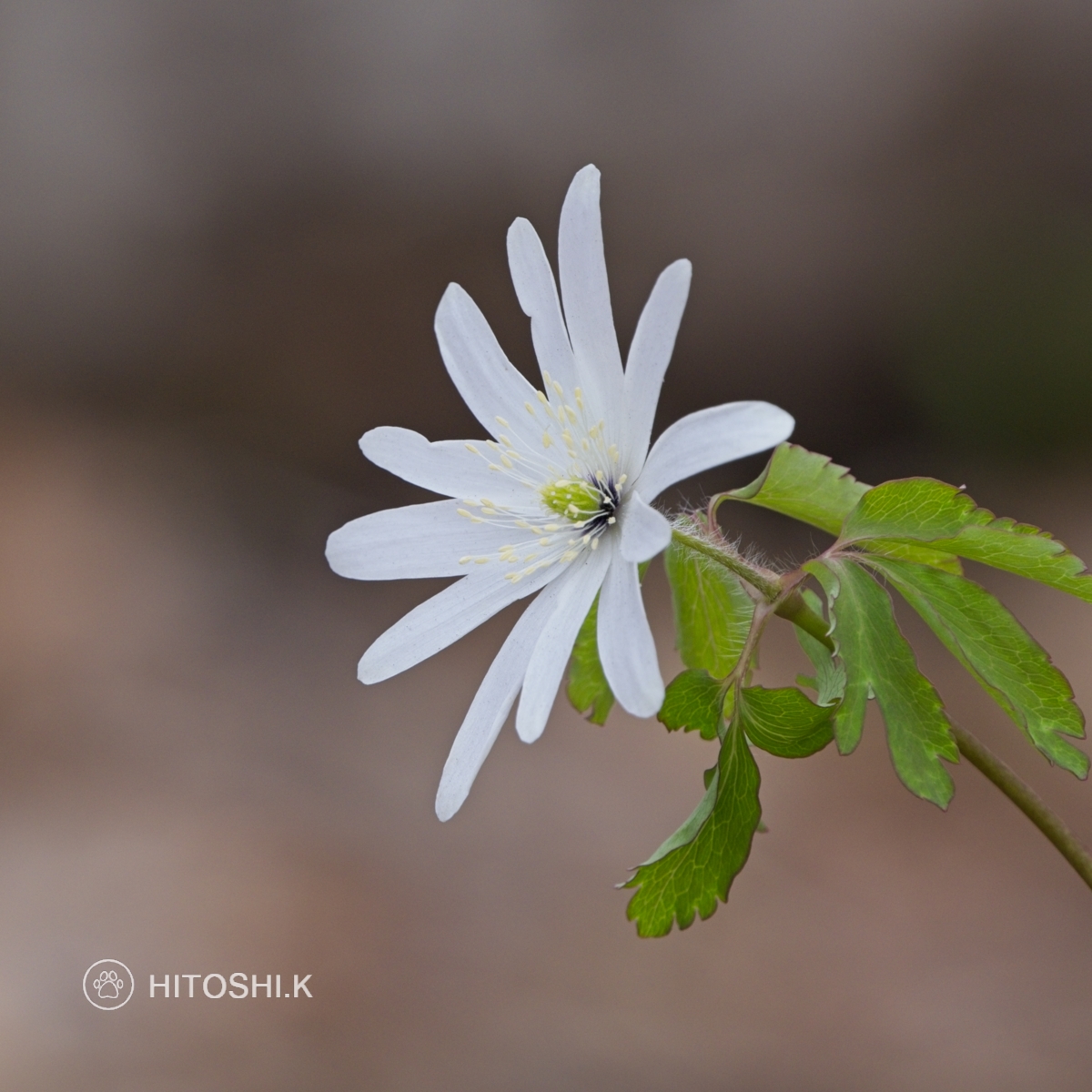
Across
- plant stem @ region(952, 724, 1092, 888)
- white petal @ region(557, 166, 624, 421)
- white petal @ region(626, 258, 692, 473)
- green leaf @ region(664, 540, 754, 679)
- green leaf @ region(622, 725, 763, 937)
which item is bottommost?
plant stem @ region(952, 724, 1092, 888)

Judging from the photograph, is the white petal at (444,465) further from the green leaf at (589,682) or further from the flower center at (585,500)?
the green leaf at (589,682)

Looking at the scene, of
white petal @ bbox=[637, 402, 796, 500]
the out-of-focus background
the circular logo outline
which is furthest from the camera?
the out-of-focus background

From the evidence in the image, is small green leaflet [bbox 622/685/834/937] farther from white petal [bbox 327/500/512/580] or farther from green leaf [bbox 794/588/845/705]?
white petal [bbox 327/500/512/580]

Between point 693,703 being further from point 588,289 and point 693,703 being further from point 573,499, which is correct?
point 588,289

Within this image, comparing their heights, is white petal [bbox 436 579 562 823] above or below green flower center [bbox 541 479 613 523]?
below

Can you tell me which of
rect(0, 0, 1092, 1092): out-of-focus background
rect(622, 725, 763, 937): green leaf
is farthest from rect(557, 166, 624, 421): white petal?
rect(0, 0, 1092, 1092): out-of-focus background

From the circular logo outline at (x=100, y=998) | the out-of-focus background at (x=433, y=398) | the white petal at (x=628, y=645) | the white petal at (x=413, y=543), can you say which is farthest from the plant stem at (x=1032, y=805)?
the circular logo outline at (x=100, y=998)
